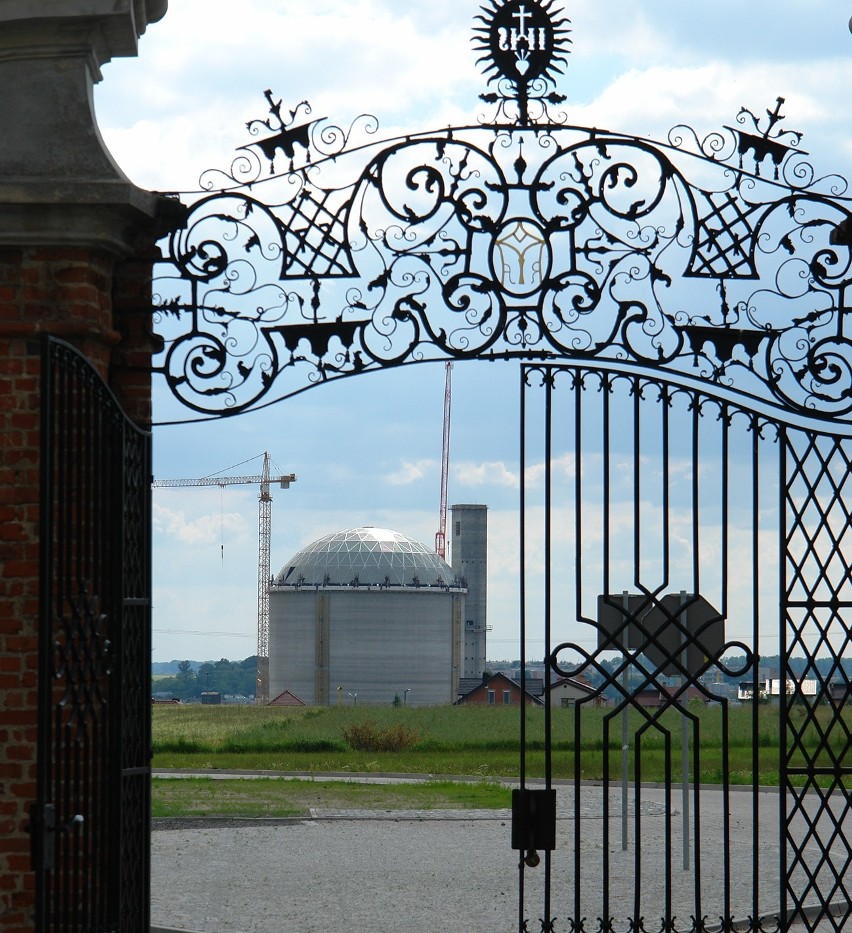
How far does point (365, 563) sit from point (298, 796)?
4802 cm

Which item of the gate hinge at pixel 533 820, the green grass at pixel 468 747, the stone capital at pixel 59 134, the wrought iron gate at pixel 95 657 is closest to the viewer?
the wrought iron gate at pixel 95 657

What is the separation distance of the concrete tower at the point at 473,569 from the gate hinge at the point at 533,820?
68.8 m

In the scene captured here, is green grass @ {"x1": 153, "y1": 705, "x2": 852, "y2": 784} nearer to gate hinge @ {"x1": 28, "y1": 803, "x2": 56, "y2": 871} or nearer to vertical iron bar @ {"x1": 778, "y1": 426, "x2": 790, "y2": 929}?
vertical iron bar @ {"x1": 778, "y1": 426, "x2": 790, "y2": 929}

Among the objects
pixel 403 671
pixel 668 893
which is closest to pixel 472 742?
pixel 668 893

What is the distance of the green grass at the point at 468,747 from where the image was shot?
22.5 m

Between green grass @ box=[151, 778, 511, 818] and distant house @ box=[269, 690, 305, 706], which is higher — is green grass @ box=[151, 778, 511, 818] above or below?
above

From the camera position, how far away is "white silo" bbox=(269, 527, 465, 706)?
211ft

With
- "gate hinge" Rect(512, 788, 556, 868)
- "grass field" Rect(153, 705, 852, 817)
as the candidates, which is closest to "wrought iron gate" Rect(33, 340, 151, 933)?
"gate hinge" Rect(512, 788, 556, 868)

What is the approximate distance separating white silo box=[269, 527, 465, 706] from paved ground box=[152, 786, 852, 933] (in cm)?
4891

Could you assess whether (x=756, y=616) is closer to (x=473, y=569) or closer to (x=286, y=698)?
(x=286, y=698)

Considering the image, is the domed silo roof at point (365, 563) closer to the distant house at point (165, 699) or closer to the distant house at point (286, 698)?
the distant house at point (286, 698)

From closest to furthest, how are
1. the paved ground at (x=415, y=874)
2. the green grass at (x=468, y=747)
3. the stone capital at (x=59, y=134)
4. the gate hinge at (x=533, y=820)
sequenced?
the stone capital at (x=59, y=134)
the gate hinge at (x=533, y=820)
the paved ground at (x=415, y=874)
the green grass at (x=468, y=747)

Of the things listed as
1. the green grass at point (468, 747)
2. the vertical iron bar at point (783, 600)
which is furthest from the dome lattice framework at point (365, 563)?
the vertical iron bar at point (783, 600)

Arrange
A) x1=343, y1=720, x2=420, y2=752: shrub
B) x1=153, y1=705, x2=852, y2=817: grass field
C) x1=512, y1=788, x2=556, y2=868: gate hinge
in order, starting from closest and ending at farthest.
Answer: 1. x1=512, y1=788, x2=556, y2=868: gate hinge
2. x1=153, y1=705, x2=852, y2=817: grass field
3. x1=343, y1=720, x2=420, y2=752: shrub
